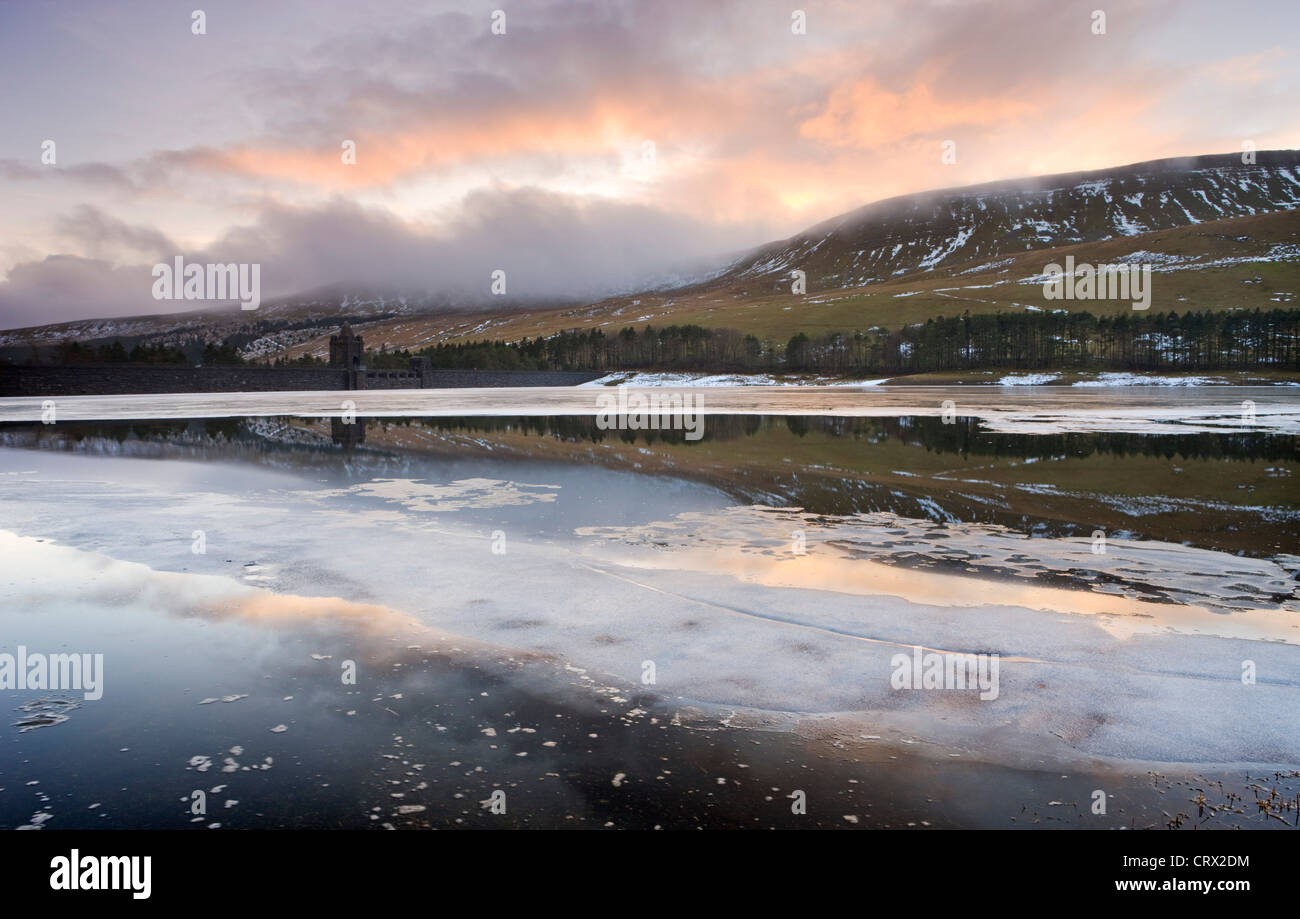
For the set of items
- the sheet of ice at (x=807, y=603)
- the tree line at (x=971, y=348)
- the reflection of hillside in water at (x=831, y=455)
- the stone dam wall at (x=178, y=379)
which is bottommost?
the sheet of ice at (x=807, y=603)

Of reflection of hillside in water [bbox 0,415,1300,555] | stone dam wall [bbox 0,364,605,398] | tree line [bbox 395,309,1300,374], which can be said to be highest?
tree line [bbox 395,309,1300,374]

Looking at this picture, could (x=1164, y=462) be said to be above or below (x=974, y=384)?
below

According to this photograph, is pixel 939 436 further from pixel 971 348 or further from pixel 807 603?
pixel 971 348

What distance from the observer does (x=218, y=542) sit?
11727 millimetres

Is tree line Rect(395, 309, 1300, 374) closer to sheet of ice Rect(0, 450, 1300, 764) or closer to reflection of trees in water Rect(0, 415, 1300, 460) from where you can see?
reflection of trees in water Rect(0, 415, 1300, 460)

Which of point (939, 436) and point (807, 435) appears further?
point (807, 435)

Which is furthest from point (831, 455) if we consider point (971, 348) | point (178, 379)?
point (971, 348)

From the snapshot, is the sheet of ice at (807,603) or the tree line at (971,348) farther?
the tree line at (971,348)

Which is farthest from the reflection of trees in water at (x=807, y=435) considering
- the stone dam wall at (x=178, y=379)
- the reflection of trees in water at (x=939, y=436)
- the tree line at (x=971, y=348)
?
the tree line at (x=971, y=348)

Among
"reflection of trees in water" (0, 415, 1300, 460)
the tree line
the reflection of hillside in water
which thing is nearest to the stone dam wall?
the tree line

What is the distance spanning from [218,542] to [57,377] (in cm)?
8004

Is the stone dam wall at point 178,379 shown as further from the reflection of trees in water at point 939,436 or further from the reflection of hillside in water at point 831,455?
the reflection of trees in water at point 939,436

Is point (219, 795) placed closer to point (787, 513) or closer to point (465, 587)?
point (465, 587)
